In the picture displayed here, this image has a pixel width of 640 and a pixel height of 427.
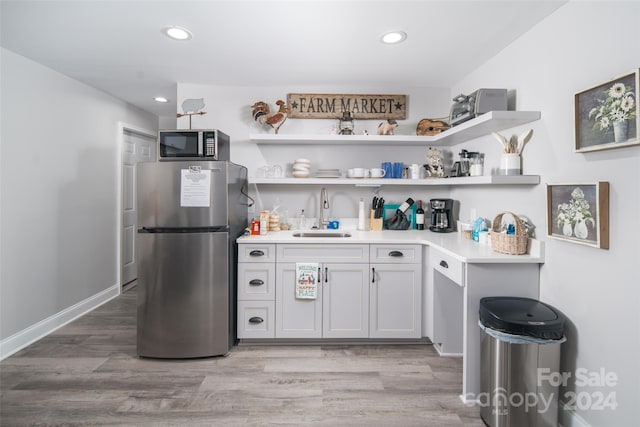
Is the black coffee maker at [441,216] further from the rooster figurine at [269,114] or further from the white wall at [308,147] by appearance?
the rooster figurine at [269,114]

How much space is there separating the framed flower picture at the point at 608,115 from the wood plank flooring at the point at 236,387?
1.59m

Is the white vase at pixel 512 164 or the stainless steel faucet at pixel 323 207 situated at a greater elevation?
the white vase at pixel 512 164

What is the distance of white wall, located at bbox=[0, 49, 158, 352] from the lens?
2.39m

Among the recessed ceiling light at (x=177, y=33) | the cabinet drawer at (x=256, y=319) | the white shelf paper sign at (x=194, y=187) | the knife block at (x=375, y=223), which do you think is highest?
the recessed ceiling light at (x=177, y=33)

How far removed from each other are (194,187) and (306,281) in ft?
3.70

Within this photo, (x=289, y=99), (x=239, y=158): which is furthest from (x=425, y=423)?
(x=289, y=99)

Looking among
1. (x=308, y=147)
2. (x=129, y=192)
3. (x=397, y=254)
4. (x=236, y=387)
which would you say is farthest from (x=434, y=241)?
(x=129, y=192)

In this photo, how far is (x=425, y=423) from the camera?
1709 millimetres

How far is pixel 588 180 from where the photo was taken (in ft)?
5.10

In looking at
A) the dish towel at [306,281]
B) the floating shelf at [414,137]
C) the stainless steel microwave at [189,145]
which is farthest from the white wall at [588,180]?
the stainless steel microwave at [189,145]

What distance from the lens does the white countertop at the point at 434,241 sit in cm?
183

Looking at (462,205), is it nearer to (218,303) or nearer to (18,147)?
(218,303)

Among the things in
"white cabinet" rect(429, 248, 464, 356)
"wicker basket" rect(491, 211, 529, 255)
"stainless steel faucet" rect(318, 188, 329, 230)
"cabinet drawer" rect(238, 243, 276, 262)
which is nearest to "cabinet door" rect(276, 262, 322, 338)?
"cabinet drawer" rect(238, 243, 276, 262)

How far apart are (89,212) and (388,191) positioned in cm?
314
